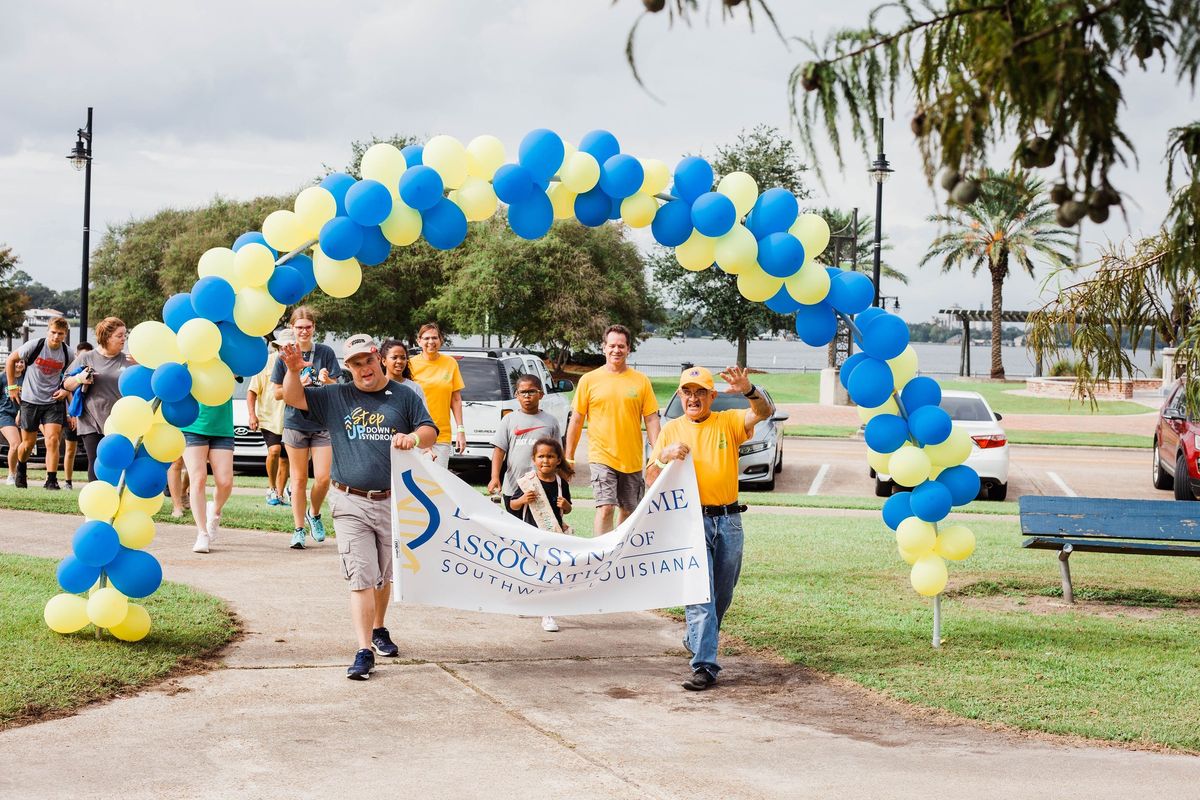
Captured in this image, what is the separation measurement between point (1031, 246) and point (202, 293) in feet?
163

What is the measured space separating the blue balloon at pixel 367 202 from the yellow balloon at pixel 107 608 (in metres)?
2.60

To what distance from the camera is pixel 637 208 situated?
7.82 metres

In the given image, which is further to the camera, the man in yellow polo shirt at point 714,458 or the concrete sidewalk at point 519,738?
the man in yellow polo shirt at point 714,458

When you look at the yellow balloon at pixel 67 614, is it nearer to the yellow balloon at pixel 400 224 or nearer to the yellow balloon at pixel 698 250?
the yellow balloon at pixel 400 224

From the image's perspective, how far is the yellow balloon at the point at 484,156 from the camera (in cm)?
768

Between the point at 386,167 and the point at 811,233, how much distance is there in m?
2.69

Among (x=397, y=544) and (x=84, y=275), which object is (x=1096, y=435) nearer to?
(x=84, y=275)

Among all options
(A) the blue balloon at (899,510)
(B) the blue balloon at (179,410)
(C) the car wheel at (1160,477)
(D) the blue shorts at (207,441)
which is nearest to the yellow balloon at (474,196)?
(B) the blue balloon at (179,410)

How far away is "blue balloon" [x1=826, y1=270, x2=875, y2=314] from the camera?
7902 mm

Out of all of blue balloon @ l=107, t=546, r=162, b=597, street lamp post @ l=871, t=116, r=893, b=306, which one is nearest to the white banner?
blue balloon @ l=107, t=546, r=162, b=597

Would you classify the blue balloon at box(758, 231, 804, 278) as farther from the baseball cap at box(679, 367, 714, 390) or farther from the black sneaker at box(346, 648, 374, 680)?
the black sneaker at box(346, 648, 374, 680)

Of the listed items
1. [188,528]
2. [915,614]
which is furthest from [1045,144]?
[188,528]

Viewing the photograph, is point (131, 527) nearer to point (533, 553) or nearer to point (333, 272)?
point (333, 272)

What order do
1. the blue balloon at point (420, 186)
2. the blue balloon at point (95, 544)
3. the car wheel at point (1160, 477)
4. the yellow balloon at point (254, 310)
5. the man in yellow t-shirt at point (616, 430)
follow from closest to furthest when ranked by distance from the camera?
the blue balloon at point (95, 544)
the yellow balloon at point (254, 310)
the blue balloon at point (420, 186)
the man in yellow t-shirt at point (616, 430)
the car wheel at point (1160, 477)
